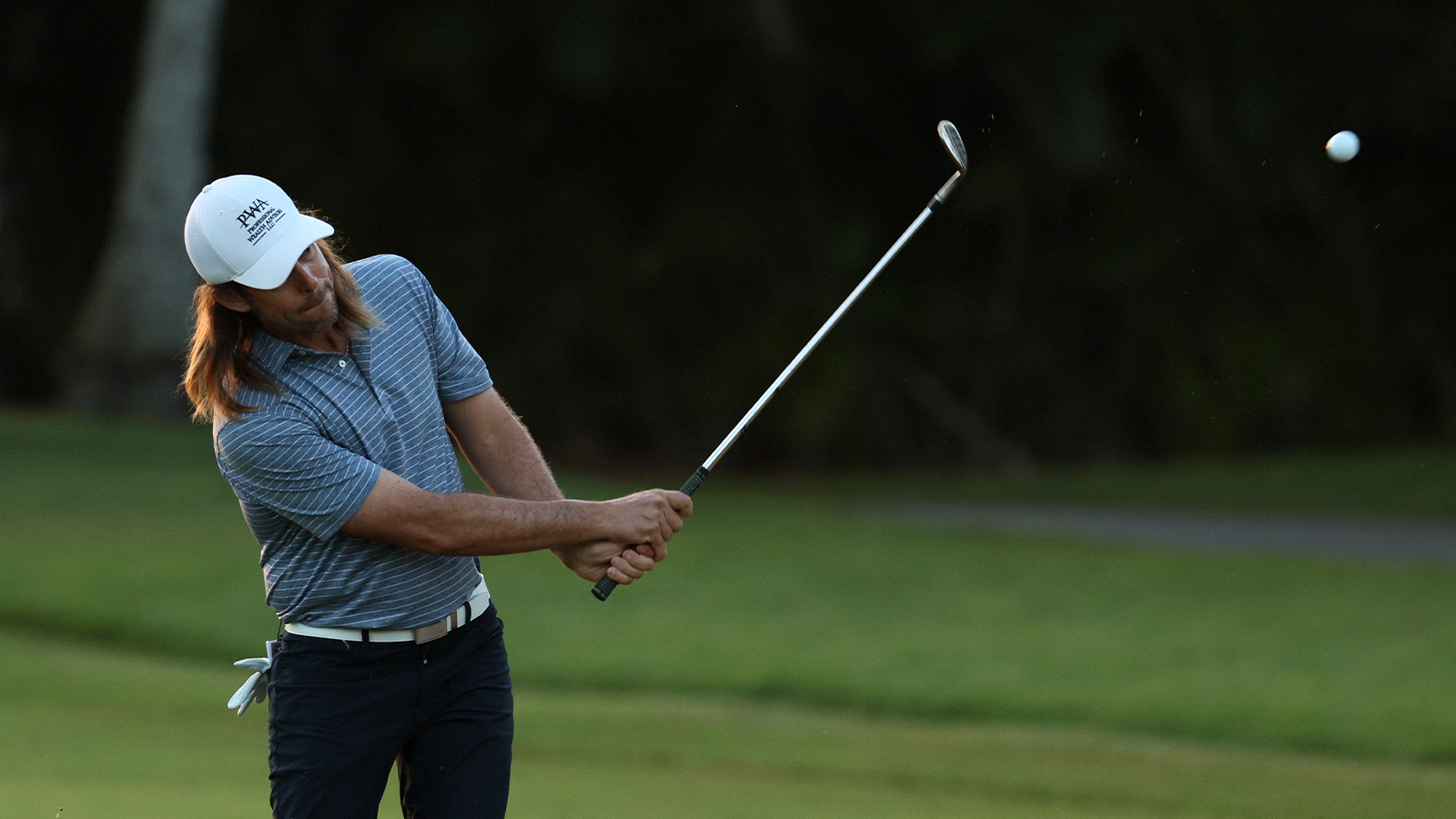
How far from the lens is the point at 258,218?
2699mm

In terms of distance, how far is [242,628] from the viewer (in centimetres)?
785

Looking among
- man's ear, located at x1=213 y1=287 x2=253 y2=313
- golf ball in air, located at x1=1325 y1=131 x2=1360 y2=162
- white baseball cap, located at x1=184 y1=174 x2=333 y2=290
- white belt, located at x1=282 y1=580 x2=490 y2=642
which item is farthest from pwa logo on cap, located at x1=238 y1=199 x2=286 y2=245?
golf ball in air, located at x1=1325 y1=131 x2=1360 y2=162

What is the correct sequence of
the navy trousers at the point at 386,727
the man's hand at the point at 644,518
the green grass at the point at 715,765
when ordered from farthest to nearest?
the green grass at the point at 715,765
the man's hand at the point at 644,518
the navy trousers at the point at 386,727

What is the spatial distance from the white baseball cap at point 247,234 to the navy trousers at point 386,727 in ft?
2.04

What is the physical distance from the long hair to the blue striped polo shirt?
0.06ft

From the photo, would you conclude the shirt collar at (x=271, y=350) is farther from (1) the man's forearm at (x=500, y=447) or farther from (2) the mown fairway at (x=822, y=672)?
(2) the mown fairway at (x=822, y=672)

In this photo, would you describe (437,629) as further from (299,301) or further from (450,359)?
(299,301)

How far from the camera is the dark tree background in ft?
46.5

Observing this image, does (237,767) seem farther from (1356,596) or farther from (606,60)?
(606,60)

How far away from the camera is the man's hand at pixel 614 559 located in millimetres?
2967

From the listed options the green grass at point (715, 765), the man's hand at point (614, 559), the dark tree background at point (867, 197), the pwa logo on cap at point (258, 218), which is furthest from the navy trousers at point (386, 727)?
the dark tree background at point (867, 197)

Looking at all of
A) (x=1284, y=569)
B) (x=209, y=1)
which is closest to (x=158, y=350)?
(x=209, y=1)

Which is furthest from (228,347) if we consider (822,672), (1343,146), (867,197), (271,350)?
(867,197)

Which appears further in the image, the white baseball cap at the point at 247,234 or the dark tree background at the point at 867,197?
the dark tree background at the point at 867,197
